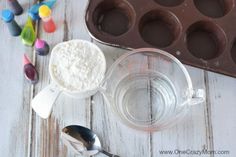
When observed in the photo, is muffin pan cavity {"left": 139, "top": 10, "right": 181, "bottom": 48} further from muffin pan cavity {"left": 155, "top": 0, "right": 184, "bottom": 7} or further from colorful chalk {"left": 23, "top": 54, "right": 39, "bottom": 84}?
colorful chalk {"left": 23, "top": 54, "right": 39, "bottom": 84}

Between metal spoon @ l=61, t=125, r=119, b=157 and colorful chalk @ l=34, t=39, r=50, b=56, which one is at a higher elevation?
colorful chalk @ l=34, t=39, r=50, b=56

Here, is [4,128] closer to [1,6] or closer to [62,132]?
[62,132]

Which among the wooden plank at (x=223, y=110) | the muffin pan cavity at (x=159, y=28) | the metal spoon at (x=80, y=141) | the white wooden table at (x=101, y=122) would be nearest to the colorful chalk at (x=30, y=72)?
the white wooden table at (x=101, y=122)

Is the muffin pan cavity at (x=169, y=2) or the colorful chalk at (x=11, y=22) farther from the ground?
the muffin pan cavity at (x=169, y=2)

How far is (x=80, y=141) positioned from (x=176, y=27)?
1.01ft

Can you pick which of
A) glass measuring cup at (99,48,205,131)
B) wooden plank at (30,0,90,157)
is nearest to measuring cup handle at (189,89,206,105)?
glass measuring cup at (99,48,205,131)

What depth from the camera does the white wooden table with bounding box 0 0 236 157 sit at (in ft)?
2.78

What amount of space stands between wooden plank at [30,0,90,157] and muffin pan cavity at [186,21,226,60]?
0.23 meters

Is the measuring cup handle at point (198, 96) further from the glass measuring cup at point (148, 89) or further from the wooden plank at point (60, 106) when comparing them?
the wooden plank at point (60, 106)

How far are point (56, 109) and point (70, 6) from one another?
236 millimetres

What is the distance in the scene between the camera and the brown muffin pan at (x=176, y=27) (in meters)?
0.83

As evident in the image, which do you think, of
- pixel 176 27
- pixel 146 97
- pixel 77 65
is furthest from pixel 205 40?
pixel 77 65

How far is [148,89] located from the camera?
88 centimetres

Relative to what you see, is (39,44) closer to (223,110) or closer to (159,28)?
(159,28)
